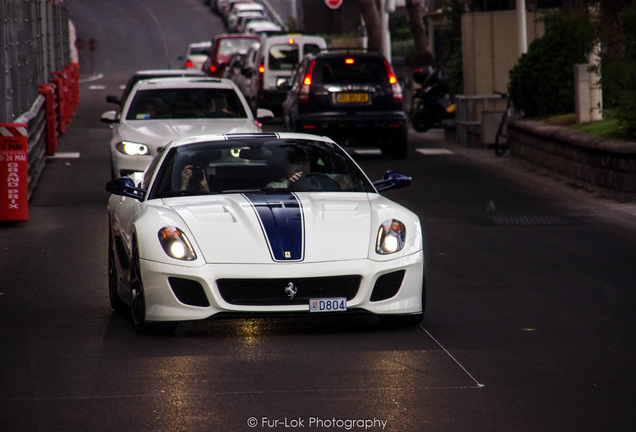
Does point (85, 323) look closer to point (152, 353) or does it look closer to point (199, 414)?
point (152, 353)

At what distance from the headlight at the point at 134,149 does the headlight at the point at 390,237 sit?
8.22m

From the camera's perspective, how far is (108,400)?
6727mm

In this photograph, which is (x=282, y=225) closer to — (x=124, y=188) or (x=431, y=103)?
(x=124, y=188)

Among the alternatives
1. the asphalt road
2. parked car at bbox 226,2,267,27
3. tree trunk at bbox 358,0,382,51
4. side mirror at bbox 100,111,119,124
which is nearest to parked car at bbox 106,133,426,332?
the asphalt road

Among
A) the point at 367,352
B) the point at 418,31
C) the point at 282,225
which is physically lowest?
the point at 367,352

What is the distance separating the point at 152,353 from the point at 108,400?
3.98 ft

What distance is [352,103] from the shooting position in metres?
23.2

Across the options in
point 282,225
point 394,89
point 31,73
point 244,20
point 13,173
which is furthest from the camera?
point 244,20

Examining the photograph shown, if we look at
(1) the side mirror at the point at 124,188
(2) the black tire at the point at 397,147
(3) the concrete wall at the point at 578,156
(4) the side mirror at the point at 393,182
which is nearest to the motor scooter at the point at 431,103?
(2) the black tire at the point at 397,147

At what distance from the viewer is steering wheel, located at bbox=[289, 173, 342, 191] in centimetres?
934

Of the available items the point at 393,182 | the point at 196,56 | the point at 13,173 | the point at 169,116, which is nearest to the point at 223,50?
the point at 196,56

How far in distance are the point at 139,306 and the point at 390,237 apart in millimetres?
1619

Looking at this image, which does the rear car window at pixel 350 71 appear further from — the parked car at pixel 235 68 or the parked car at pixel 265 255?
the parked car at pixel 265 255

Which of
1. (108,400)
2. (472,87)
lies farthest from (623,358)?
(472,87)
